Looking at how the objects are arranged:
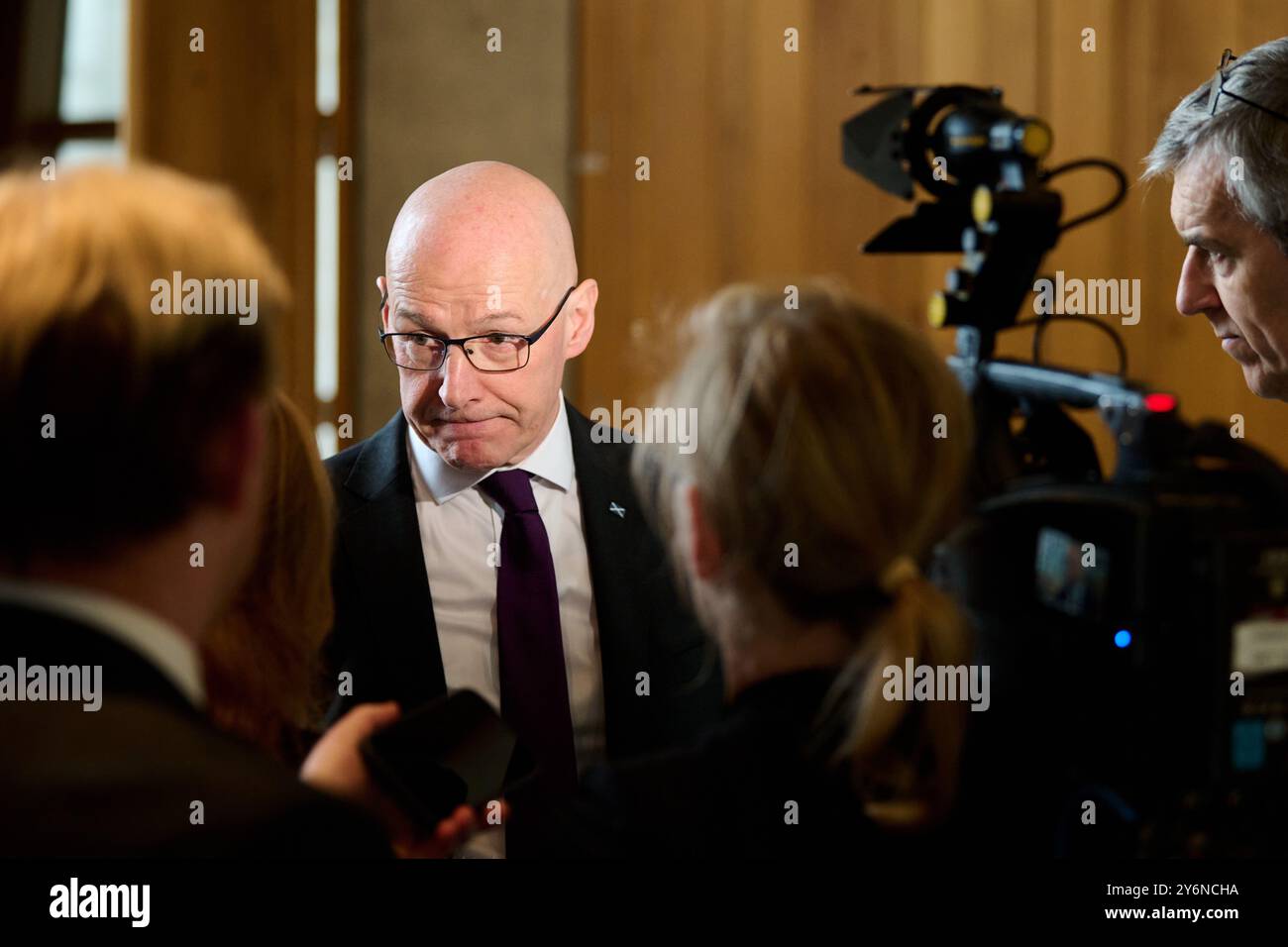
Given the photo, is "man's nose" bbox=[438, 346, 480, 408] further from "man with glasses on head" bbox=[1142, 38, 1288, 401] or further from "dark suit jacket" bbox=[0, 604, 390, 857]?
"man with glasses on head" bbox=[1142, 38, 1288, 401]

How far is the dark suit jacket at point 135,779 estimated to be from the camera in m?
0.84

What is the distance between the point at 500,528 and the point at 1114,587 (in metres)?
0.55

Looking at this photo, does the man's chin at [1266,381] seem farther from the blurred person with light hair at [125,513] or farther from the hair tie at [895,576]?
the blurred person with light hair at [125,513]

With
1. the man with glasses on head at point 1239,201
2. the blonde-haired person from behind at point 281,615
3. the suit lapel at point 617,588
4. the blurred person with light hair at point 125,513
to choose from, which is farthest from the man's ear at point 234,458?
the man with glasses on head at point 1239,201

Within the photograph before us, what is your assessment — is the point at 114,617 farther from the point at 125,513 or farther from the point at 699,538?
the point at 699,538

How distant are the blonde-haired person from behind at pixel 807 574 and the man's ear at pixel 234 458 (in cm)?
33

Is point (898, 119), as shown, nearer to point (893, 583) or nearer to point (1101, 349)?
point (893, 583)

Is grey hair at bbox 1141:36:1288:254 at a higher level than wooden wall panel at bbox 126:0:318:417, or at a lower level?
lower

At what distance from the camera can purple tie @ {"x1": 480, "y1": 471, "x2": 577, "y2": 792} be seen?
3.79ft

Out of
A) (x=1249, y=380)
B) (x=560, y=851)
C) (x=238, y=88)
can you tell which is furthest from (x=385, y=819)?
(x=238, y=88)

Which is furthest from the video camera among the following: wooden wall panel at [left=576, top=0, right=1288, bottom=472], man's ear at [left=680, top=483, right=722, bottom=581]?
wooden wall panel at [left=576, top=0, right=1288, bottom=472]

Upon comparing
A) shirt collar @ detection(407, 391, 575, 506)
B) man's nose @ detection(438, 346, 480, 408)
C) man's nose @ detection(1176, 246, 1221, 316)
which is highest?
man's nose @ detection(1176, 246, 1221, 316)

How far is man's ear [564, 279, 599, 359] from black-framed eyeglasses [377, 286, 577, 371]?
71 millimetres

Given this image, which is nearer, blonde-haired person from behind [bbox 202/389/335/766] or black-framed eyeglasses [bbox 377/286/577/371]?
blonde-haired person from behind [bbox 202/389/335/766]
